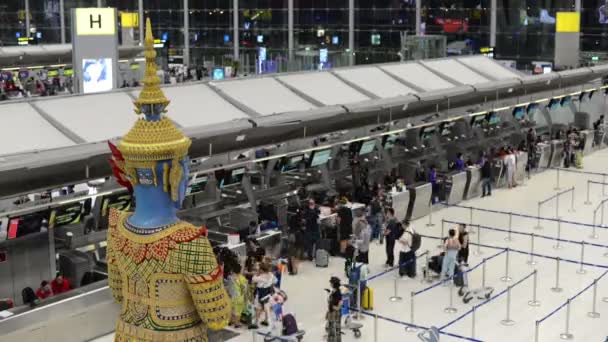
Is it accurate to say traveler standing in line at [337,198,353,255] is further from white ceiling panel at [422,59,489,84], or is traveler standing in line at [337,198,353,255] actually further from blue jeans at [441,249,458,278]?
white ceiling panel at [422,59,489,84]

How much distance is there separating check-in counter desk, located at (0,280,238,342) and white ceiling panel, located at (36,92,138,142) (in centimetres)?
243

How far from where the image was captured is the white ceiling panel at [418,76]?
73.6 feet

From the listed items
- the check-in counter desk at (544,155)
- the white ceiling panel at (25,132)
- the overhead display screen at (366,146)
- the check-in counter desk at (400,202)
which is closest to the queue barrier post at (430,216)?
the check-in counter desk at (400,202)

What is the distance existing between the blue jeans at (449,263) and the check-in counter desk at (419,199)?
522cm

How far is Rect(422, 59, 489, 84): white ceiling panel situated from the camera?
24.3m

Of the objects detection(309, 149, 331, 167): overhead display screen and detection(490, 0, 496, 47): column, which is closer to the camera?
detection(309, 149, 331, 167): overhead display screen

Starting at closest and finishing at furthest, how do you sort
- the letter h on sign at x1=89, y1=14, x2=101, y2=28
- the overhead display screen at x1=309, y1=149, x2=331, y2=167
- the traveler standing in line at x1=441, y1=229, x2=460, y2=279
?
the traveler standing in line at x1=441, y1=229, x2=460, y2=279 < the overhead display screen at x1=309, y1=149, x2=331, y2=167 < the letter h on sign at x1=89, y1=14, x2=101, y2=28

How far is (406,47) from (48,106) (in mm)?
26546

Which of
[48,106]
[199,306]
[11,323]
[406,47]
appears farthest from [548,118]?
[199,306]

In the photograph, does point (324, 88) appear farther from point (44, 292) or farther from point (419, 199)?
point (44, 292)

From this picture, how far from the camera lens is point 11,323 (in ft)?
39.4

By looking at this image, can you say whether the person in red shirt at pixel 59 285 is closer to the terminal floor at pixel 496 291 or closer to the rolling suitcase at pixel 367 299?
the terminal floor at pixel 496 291

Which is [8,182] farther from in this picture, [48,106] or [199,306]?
[199,306]

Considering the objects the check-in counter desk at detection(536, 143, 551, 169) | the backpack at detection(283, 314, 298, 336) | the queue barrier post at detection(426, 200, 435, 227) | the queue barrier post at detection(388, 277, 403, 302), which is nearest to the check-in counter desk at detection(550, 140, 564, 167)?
the check-in counter desk at detection(536, 143, 551, 169)
